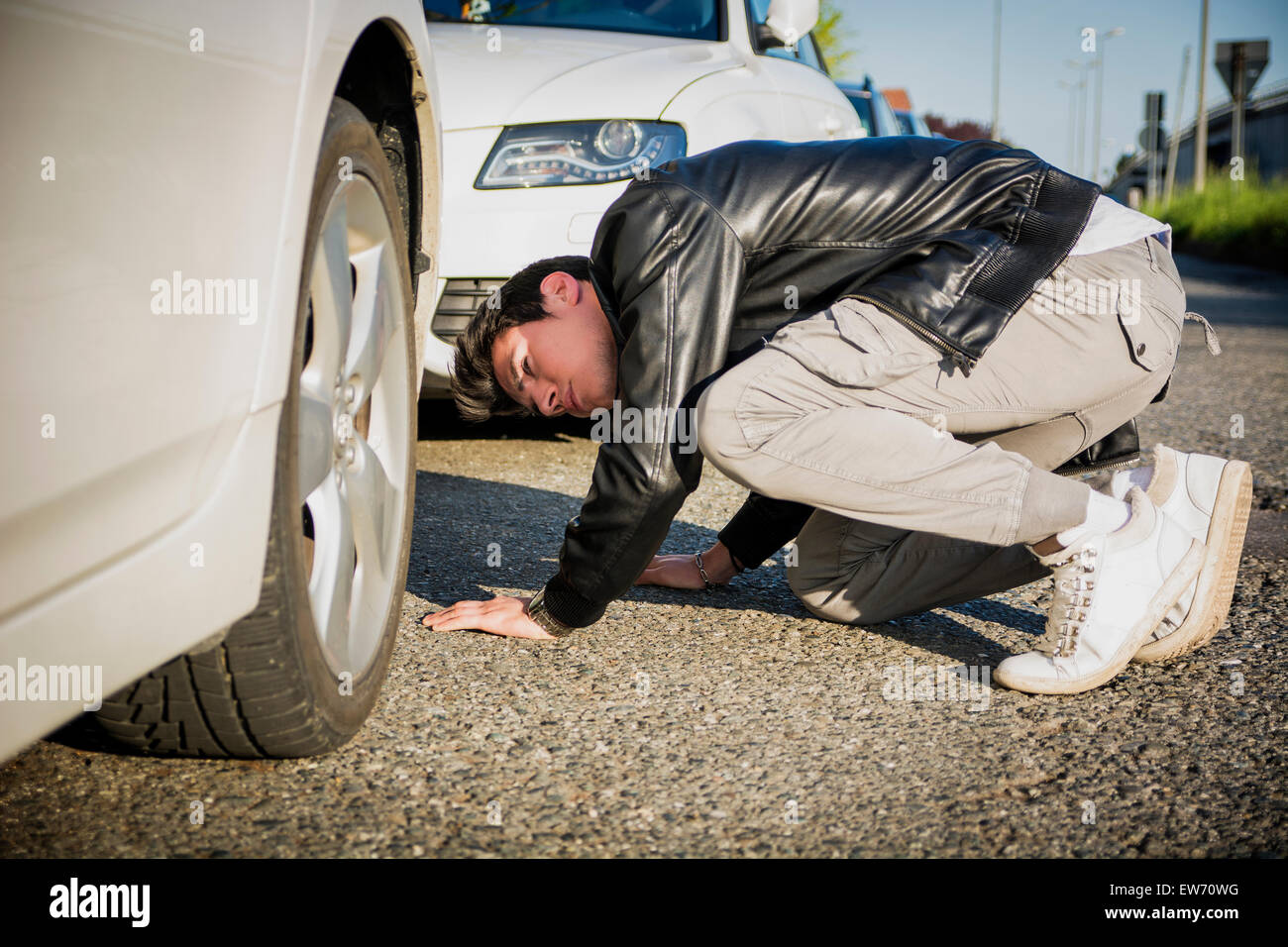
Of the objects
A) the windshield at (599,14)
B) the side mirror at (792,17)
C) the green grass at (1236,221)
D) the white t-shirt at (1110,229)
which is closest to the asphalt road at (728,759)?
the white t-shirt at (1110,229)

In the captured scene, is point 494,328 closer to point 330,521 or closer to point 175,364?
point 330,521

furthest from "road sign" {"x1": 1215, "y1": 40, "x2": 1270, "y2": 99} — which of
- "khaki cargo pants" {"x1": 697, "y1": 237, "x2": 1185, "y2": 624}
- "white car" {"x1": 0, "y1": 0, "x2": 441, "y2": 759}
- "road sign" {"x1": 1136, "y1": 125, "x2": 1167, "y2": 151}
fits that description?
"white car" {"x1": 0, "y1": 0, "x2": 441, "y2": 759}

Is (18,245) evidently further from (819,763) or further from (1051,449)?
(1051,449)

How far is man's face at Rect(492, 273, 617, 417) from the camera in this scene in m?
2.01

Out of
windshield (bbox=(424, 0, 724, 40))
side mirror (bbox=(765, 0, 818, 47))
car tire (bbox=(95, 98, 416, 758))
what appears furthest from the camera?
windshield (bbox=(424, 0, 724, 40))

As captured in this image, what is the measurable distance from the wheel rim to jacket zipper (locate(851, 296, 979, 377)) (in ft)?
2.78

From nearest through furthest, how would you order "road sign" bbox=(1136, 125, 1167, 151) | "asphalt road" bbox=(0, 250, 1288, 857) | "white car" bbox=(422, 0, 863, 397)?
1. "asphalt road" bbox=(0, 250, 1288, 857)
2. "white car" bbox=(422, 0, 863, 397)
3. "road sign" bbox=(1136, 125, 1167, 151)

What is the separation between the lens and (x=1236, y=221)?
17891 mm

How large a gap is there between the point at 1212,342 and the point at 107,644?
2112 mm

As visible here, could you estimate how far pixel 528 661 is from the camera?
209cm

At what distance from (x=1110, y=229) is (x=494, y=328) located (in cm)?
118

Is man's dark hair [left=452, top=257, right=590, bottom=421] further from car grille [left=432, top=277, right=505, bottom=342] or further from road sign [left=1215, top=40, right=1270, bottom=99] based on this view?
road sign [left=1215, top=40, right=1270, bottom=99]

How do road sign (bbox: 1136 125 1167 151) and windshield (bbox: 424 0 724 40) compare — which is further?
road sign (bbox: 1136 125 1167 151)
